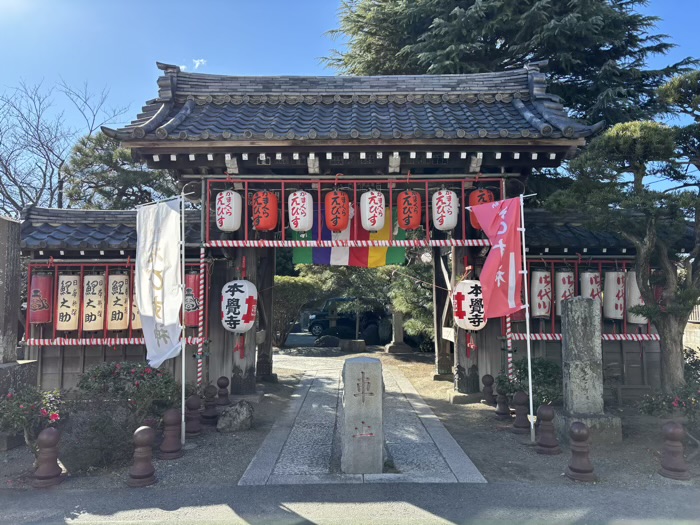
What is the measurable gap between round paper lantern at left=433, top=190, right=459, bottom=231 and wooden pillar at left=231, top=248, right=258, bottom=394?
3714mm

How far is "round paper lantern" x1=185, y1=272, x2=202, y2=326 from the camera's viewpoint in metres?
8.52

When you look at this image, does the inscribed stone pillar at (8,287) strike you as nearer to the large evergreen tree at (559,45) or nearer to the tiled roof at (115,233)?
the tiled roof at (115,233)

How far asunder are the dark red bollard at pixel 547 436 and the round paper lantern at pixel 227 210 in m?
5.82

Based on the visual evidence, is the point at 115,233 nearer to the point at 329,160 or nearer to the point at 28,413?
the point at 28,413

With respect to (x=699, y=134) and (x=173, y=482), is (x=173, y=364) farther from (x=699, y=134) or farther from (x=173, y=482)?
(x=699, y=134)

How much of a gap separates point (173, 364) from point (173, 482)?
13.5 feet

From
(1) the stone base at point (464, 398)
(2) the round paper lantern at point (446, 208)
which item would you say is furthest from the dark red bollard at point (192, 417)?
(2) the round paper lantern at point (446, 208)

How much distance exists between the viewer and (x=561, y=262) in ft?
29.2

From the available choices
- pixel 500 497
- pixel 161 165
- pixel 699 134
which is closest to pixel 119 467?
pixel 500 497

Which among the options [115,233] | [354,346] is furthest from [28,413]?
[354,346]

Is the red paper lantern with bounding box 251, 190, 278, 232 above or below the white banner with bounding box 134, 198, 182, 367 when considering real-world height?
above

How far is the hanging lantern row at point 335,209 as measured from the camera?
7992mm

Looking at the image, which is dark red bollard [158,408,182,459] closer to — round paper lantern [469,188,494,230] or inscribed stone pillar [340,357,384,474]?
inscribed stone pillar [340,357,384,474]

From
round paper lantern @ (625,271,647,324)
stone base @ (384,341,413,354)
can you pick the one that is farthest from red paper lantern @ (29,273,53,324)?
stone base @ (384,341,413,354)
